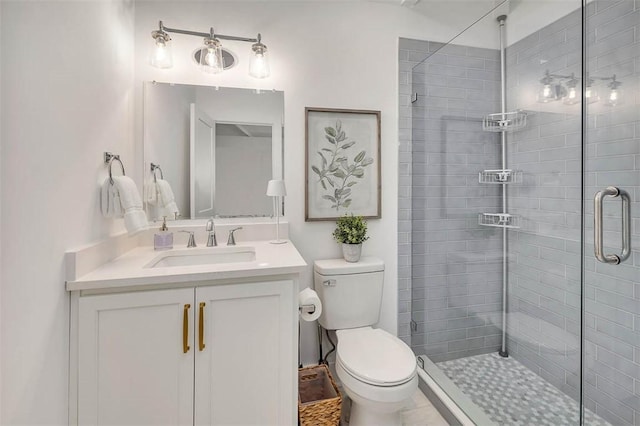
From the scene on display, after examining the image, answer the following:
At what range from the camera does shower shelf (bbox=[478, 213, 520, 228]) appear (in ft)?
5.90

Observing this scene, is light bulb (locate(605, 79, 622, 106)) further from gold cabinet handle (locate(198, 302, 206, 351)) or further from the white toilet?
gold cabinet handle (locate(198, 302, 206, 351))

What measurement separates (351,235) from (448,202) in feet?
2.22

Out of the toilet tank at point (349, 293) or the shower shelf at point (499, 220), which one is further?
the shower shelf at point (499, 220)

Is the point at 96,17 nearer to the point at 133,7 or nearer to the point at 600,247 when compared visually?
the point at 133,7

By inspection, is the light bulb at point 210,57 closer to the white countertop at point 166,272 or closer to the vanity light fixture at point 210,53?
the vanity light fixture at point 210,53

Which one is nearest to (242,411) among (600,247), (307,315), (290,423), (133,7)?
(290,423)

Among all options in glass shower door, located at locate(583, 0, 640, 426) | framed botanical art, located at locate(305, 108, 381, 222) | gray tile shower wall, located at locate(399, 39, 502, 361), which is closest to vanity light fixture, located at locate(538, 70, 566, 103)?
glass shower door, located at locate(583, 0, 640, 426)

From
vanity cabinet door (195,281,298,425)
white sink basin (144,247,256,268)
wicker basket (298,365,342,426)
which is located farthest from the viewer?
white sink basin (144,247,256,268)

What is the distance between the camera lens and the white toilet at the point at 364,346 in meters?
1.27

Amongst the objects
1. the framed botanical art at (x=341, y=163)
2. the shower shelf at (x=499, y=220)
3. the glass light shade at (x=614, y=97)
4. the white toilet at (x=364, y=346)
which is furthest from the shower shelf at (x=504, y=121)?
the white toilet at (x=364, y=346)

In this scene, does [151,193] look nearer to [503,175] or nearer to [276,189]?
[276,189]

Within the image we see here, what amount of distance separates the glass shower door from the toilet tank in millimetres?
1006

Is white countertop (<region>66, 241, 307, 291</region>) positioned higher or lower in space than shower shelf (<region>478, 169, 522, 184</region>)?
lower

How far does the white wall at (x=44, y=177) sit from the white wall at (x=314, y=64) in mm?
512
